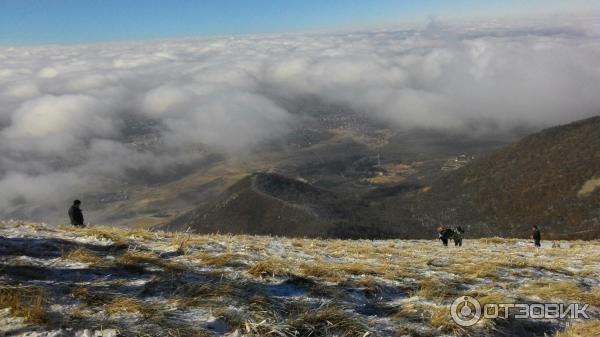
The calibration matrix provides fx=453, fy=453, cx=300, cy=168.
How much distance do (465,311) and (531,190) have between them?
146613 millimetres

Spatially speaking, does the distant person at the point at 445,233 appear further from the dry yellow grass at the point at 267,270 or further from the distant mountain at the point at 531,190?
the distant mountain at the point at 531,190

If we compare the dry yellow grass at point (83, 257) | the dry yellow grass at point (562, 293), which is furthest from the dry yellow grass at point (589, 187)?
the dry yellow grass at point (83, 257)

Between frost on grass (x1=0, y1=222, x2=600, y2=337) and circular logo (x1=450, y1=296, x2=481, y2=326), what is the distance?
139mm

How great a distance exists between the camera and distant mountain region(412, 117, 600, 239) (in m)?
117

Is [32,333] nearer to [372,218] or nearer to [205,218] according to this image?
[372,218]

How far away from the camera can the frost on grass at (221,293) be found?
637 centimetres

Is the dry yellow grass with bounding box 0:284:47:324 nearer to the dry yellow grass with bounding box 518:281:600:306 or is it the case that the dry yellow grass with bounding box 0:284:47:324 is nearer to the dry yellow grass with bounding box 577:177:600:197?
the dry yellow grass with bounding box 518:281:600:306

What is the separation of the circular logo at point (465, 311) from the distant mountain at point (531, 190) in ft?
335

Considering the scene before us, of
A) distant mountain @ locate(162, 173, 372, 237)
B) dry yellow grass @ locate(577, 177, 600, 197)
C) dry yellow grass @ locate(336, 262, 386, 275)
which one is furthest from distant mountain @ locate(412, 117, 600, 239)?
dry yellow grass @ locate(336, 262, 386, 275)

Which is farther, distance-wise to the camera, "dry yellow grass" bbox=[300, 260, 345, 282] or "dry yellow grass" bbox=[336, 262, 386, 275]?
"dry yellow grass" bbox=[336, 262, 386, 275]

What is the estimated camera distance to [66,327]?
5.89m

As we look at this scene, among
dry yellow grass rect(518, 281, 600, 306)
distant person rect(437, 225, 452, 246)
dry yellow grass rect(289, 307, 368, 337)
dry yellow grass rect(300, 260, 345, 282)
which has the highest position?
distant person rect(437, 225, 452, 246)

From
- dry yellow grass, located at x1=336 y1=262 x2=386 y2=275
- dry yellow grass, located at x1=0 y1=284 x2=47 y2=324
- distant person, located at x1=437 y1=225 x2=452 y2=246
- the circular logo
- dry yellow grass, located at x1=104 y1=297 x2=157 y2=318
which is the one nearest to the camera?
dry yellow grass, located at x1=0 y1=284 x2=47 y2=324

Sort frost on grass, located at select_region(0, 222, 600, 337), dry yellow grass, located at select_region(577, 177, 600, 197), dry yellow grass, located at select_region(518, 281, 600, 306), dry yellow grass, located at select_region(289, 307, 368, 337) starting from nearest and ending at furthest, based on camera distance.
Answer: frost on grass, located at select_region(0, 222, 600, 337), dry yellow grass, located at select_region(289, 307, 368, 337), dry yellow grass, located at select_region(518, 281, 600, 306), dry yellow grass, located at select_region(577, 177, 600, 197)
